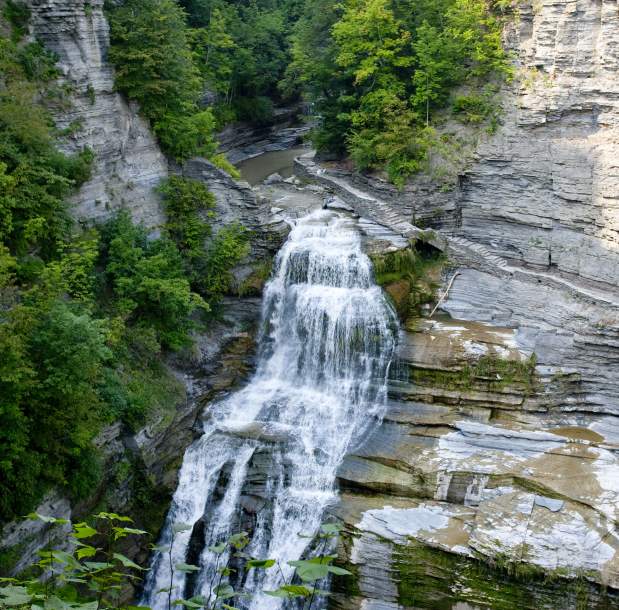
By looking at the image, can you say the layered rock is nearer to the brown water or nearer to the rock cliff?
the rock cliff

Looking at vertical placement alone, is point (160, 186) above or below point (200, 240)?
above

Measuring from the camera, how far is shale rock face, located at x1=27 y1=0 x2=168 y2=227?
19172mm

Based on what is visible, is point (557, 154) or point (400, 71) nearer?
point (557, 154)

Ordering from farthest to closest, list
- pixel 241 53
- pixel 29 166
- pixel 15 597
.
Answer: pixel 241 53 < pixel 29 166 < pixel 15 597

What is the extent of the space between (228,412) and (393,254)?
267 inches

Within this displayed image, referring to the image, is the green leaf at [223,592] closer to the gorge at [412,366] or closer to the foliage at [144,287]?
the gorge at [412,366]

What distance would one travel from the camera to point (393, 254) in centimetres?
2109

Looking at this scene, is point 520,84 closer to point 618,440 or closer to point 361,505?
point 618,440

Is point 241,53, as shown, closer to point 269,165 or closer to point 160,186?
point 269,165

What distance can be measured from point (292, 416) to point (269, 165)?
17.9 metres

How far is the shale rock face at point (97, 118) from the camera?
19172 millimetres

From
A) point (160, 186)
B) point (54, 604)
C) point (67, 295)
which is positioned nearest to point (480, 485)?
point (67, 295)

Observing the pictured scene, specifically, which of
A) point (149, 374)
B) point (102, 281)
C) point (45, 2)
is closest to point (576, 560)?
point (149, 374)

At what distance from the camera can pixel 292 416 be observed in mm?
19000
